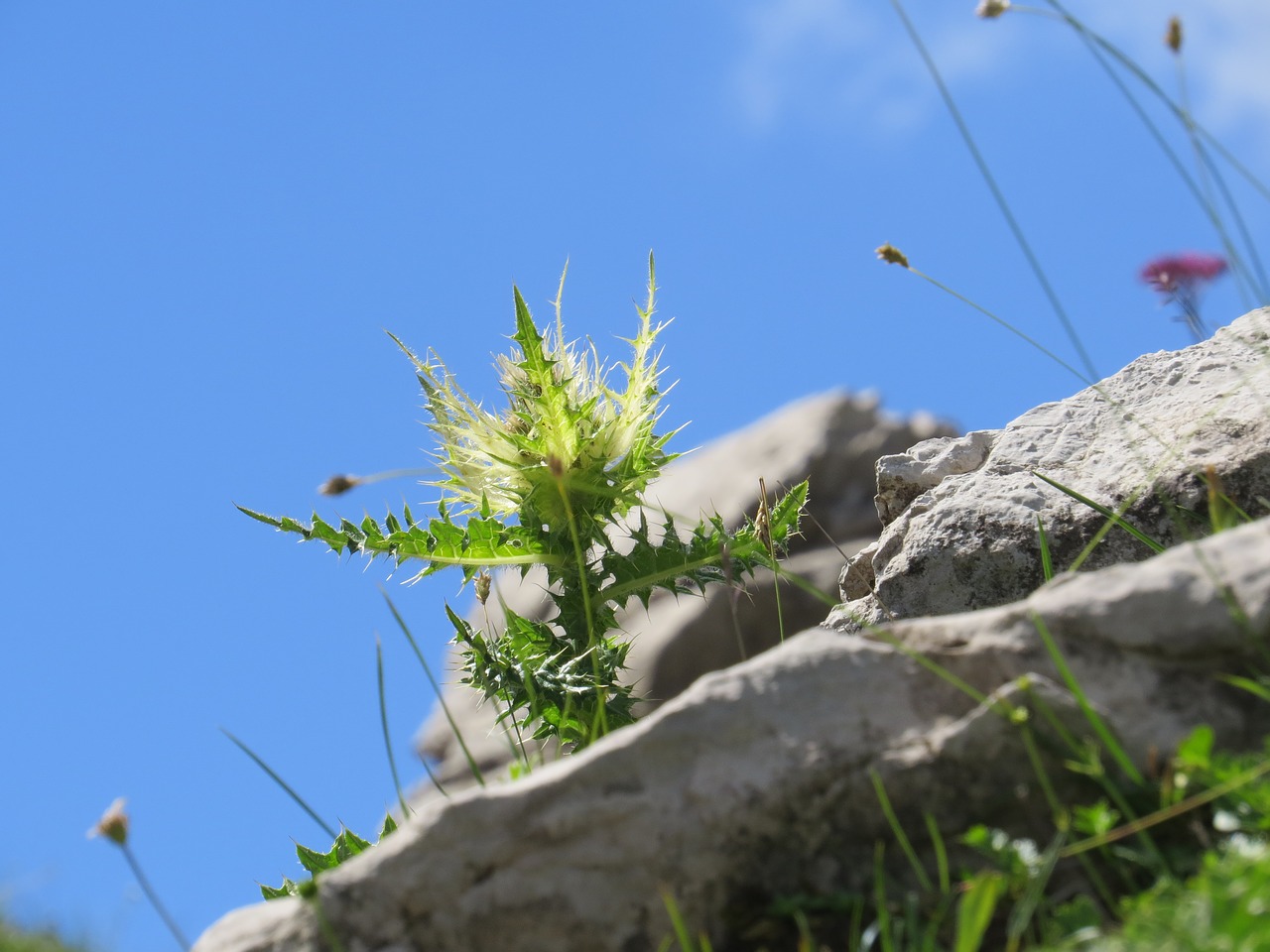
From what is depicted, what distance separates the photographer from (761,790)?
6.34 feet

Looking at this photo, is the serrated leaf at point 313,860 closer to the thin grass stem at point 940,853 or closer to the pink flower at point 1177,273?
the thin grass stem at point 940,853

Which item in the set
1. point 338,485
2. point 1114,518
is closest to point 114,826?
point 338,485

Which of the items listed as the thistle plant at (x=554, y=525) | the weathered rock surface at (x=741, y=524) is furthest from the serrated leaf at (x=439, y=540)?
the weathered rock surface at (x=741, y=524)

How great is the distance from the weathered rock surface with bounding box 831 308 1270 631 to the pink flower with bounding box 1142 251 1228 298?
0.25 metres

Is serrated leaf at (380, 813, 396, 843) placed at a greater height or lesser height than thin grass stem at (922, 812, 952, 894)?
greater

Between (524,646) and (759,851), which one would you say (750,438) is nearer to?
(524,646)

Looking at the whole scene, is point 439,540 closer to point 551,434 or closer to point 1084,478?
point 551,434

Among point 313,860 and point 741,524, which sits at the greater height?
point 741,524

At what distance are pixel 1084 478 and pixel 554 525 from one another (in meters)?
1.49

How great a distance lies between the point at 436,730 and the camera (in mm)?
20875

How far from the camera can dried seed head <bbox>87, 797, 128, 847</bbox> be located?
2.07 meters

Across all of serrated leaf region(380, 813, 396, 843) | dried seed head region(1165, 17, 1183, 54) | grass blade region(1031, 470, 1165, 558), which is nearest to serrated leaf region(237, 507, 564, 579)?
serrated leaf region(380, 813, 396, 843)

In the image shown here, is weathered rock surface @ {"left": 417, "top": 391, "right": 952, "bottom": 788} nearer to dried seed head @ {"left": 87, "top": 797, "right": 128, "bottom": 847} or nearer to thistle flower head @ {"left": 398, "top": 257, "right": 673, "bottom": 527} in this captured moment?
thistle flower head @ {"left": 398, "top": 257, "right": 673, "bottom": 527}

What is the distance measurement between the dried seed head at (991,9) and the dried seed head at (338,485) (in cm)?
177
